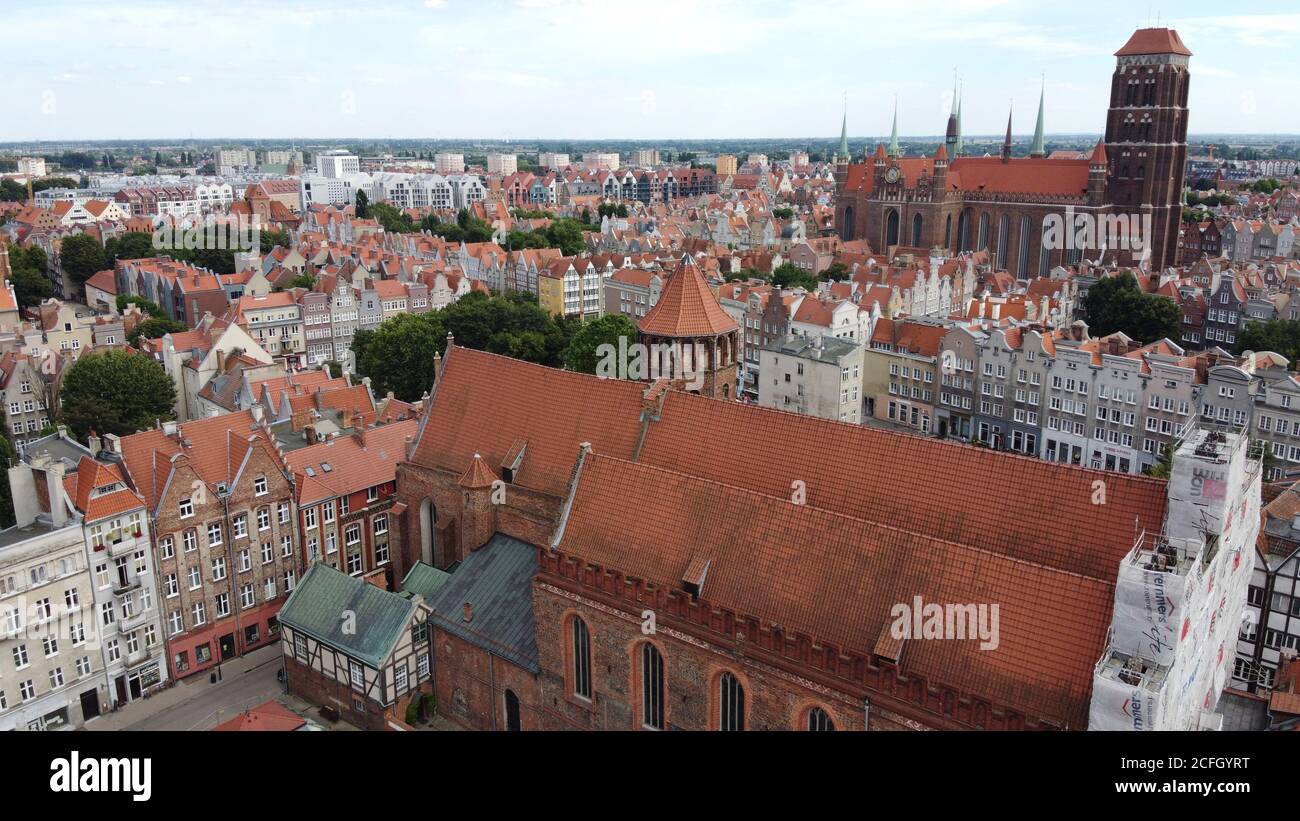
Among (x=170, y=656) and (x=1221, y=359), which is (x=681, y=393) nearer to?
(x=170, y=656)

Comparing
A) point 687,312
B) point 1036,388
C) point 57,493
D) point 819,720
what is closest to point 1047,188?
point 1036,388

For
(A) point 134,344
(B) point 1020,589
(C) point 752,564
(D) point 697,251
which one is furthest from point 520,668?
(D) point 697,251

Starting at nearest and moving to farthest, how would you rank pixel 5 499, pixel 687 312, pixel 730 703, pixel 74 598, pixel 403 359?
pixel 730 703
pixel 74 598
pixel 687 312
pixel 5 499
pixel 403 359

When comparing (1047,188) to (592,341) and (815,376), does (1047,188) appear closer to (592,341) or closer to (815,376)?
(815,376)

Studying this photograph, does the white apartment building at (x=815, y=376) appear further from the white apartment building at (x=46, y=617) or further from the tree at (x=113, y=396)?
the white apartment building at (x=46, y=617)

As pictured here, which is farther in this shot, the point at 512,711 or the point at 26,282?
the point at 26,282

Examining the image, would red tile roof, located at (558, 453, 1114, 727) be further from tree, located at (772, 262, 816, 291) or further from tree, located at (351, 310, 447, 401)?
tree, located at (772, 262, 816, 291)
